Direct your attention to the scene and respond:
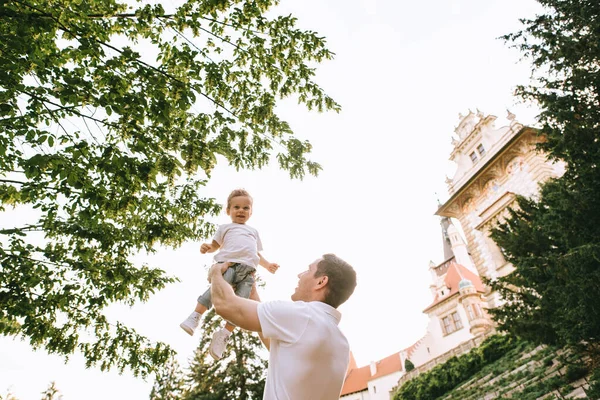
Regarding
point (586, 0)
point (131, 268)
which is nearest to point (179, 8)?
point (131, 268)

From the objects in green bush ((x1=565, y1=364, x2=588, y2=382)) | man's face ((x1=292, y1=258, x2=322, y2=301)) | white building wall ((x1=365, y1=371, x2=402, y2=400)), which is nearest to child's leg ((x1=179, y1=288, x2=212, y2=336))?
man's face ((x1=292, y1=258, x2=322, y2=301))

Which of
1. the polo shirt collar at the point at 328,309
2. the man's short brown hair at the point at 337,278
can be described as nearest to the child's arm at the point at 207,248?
the man's short brown hair at the point at 337,278

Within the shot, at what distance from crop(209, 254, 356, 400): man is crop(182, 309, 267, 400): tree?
1993 cm

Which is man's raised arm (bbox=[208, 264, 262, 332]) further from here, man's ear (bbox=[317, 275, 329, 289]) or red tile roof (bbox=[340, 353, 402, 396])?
red tile roof (bbox=[340, 353, 402, 396])

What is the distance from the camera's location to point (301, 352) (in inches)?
85.4

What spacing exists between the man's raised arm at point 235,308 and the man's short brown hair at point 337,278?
1.87 ft

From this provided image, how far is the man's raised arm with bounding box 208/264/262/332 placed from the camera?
2293 millimetres

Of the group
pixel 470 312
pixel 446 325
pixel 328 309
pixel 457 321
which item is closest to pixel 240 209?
pixel 328 309

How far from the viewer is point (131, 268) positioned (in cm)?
633

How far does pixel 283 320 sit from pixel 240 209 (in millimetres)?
1616

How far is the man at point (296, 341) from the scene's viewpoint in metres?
2.13

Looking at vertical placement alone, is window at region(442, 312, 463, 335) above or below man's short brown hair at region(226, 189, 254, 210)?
above

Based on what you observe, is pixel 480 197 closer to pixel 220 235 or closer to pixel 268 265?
pixel 268 265

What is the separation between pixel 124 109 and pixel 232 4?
7.77 ft
